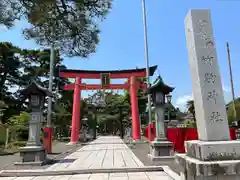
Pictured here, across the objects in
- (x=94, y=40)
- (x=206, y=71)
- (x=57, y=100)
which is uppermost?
(x=57, y=100)

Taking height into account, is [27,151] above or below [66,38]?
below

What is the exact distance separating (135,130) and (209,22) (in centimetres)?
1945

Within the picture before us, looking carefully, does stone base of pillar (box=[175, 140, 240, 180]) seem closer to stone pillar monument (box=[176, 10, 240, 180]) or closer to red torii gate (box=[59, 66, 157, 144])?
stone pillar monument (box=[176, 10, 240, 180])

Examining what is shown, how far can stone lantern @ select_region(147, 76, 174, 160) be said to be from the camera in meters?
11.2

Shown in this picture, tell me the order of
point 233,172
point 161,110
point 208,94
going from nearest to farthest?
point 233,172 < point 208,94 < point 161,110

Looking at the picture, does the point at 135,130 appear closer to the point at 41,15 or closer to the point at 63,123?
the point at 63,123

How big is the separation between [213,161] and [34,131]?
354 inches

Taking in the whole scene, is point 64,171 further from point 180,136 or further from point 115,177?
point 180,136

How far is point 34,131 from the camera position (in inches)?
437

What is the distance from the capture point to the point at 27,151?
10695 mm

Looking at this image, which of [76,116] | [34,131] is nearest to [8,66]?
[76,116]

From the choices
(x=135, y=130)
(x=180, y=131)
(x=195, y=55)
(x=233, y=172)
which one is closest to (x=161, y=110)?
(x=180, y=131)

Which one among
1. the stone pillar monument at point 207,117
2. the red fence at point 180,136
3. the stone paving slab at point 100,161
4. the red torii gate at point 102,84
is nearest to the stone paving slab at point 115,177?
the stone paving slab at point 100,161

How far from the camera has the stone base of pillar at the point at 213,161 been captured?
3617 millimetres
